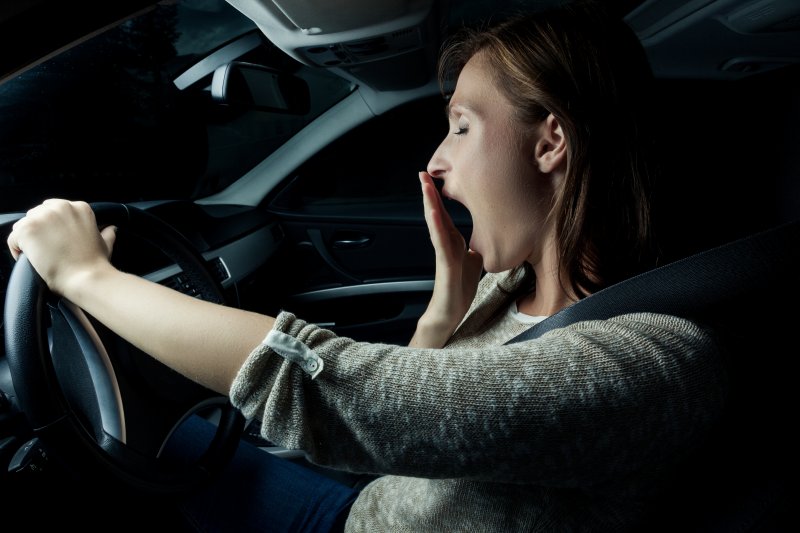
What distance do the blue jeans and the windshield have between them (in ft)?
3.16

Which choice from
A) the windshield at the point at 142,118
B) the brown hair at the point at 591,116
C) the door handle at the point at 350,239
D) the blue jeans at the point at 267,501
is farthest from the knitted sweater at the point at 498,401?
the door handle at the point at 350,239

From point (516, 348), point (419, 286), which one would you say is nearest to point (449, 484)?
point (516, 348)

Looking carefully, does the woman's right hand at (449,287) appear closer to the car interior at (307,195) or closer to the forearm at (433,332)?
the forearm at (433,332)

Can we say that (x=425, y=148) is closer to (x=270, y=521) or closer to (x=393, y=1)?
(x=393, y=1)

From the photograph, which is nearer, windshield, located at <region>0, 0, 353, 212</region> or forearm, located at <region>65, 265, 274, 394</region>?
forearm, located at <region>65, 265, 274, 394</region>

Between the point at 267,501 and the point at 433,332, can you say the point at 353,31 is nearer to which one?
the point at 433,332

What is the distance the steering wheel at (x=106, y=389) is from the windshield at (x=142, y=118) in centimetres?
77

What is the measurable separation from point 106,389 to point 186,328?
0.42 metres

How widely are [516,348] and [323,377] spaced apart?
172mm

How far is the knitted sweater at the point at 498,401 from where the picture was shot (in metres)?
0.47

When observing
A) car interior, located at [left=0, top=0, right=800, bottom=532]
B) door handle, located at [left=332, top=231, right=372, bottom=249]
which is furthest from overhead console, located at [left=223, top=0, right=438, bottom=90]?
door handle, located at [left=332, top=231, right=372, bottom=249]

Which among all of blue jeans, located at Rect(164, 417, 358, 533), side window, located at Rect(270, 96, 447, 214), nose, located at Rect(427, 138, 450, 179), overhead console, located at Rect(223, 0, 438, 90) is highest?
overhead console, located at Rect(223, 0, 438, 90)

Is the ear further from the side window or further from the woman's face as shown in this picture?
the side window

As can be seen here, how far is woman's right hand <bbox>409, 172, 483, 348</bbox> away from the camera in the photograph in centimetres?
98
